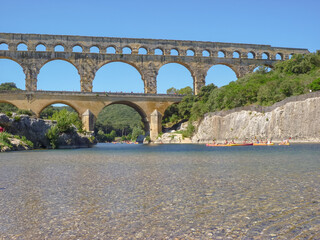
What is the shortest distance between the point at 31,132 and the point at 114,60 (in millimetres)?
21958

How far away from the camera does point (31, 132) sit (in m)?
30.6

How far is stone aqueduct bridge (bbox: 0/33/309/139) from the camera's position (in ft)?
155

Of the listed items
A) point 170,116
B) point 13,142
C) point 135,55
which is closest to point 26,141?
point 13,142

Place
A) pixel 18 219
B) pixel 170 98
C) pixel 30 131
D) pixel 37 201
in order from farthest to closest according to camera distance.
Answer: pixel 170 98 < pixel 30 131 < pixel 37 201 < pixel 18 219

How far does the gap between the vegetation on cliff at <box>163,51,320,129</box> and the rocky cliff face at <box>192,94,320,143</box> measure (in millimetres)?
1848

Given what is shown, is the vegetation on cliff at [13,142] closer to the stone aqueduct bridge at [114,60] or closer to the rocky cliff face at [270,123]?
the stone aqueduct bridge at [114,60]

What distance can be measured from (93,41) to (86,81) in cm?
591

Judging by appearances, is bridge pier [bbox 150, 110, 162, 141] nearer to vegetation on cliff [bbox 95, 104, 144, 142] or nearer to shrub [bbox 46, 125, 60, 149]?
shrub [bbox 46, 125, 60, 149]

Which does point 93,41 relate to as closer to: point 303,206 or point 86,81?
point 86,81

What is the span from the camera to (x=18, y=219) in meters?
4.84

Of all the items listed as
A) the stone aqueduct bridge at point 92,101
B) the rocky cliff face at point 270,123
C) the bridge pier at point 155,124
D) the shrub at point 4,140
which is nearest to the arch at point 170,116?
the stone aqueduct bridge at point 92,101

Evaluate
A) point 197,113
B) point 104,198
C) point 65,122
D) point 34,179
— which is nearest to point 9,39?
point 65,122

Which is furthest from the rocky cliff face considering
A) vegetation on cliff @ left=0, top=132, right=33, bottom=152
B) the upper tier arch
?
vegetation on cliff @ left=0, top=132, right=33, bottom=152

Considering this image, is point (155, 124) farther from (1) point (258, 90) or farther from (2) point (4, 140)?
(2) point (4, 140)
